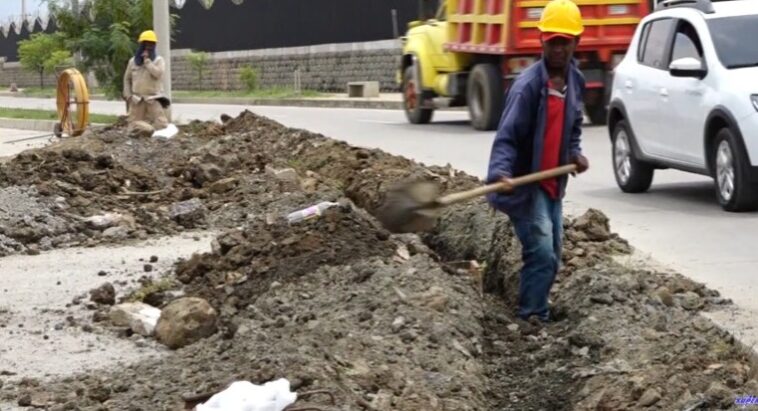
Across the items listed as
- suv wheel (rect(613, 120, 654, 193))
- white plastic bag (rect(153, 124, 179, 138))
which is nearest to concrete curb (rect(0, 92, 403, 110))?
white plastic bag (rect(153, 124, 179, 138))

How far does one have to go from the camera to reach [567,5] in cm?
821

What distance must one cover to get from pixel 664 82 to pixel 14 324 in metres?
7.33

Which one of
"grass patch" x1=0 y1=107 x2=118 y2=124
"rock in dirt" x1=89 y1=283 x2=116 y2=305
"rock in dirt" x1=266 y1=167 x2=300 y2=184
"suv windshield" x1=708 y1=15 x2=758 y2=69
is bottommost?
"grass patch" x1=0 y1=107 x2=118 y2=124

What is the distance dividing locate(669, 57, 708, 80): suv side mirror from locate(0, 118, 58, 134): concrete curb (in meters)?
19.2

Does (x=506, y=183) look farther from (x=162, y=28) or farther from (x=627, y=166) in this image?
(x=162, y=28)

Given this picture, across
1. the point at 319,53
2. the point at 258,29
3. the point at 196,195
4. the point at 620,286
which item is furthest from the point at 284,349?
the point at 258,29

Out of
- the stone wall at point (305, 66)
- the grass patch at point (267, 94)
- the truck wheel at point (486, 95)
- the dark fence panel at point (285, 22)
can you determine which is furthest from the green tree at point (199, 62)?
the truck wheel at point (486, 95)

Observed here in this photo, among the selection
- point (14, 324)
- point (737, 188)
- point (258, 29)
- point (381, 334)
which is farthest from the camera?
point (258, 29)

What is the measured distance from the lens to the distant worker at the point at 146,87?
22797 millimetres

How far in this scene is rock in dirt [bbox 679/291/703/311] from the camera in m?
8.76

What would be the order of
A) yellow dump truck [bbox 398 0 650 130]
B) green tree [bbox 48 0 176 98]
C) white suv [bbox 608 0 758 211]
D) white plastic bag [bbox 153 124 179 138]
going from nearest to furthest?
1. white suv [bbox 608 0 758 211]
2. white plastic bag [bbox 153 124 179 138]
3. yellow dump truck [bbox 398 0 650 130]
4. green tree [bbox 48 0 176 98]

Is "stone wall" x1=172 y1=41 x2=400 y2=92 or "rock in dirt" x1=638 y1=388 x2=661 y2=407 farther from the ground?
"rock in dirt" x1=638 y1=388 x2=661 y2=407

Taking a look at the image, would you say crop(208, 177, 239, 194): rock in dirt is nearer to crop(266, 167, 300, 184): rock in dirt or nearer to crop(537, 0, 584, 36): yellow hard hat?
crop(266, 167, 300, 184): rock in dirt

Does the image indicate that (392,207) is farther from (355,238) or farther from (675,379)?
(675,379)
